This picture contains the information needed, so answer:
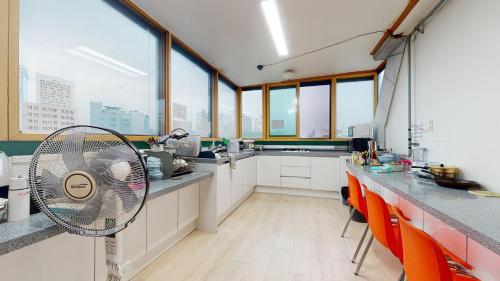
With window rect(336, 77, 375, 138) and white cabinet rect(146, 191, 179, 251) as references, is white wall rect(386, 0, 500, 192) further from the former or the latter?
white cabinet rect(146, 191, 179, 251)

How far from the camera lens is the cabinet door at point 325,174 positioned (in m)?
3.59

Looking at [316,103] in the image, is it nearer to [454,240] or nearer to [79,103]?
[454,240]

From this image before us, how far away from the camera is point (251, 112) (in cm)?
479

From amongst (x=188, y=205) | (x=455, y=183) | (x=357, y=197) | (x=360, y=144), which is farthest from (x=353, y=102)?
(x=188, y=205)

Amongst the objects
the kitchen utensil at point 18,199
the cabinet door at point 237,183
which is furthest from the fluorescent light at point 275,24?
the kitchen utensil at point 18,199

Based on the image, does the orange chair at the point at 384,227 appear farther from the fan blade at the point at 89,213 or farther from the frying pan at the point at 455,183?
the fan blade at the point at 89,213

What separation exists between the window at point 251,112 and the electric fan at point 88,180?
405cm

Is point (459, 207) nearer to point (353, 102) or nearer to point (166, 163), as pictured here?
point (166, 163)

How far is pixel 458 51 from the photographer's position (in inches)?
60.7

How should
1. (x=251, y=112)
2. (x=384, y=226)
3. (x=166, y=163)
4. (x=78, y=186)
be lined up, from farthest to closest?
(x=251, y=112)
(x=166, y=163)
(x=384, y=226)
(x=78, y=186)

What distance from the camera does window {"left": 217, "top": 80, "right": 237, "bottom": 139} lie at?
4020mm

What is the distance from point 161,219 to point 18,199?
1.05 metres

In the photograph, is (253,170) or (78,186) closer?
(78,186)

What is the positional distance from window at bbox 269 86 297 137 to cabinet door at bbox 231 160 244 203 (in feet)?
5.56
